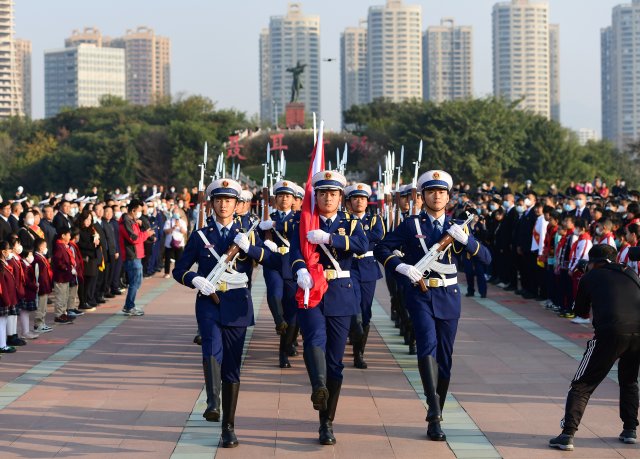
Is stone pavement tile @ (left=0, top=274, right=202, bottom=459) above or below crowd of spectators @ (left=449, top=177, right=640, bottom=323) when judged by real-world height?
below

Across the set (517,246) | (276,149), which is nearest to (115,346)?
(517,246)

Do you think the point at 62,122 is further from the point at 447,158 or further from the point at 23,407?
the point at 23,407

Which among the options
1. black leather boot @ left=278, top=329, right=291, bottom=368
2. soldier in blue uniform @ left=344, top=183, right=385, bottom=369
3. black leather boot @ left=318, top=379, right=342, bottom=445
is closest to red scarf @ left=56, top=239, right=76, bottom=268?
black leather boot @ left=278, top=329, right=291, bottom=368

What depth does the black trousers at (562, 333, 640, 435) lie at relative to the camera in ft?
28.4

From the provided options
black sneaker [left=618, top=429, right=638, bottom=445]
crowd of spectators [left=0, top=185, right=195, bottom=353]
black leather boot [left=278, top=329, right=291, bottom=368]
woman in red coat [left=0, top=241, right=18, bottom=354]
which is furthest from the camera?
crowd of spectators [left=0, top=185, right=195, bottom=353]

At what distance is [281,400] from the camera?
35.5ft

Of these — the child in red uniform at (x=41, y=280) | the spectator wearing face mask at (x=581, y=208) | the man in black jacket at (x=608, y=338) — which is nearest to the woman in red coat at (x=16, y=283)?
the child in red uniform at (x=41, y=280)

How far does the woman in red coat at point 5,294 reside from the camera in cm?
1398

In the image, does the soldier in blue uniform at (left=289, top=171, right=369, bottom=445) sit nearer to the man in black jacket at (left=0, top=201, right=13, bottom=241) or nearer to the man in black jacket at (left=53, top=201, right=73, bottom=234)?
the man in black jacket at (left=0, top=201, right=13, bottom=241)

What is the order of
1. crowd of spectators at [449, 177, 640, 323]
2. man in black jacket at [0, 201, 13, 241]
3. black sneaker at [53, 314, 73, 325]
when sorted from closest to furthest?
crowd of spectators at [449, 177, 640, 323] < black sneaker at [53, 314, 73, 325] < man in black jacket at [0, 201, 13, 241]

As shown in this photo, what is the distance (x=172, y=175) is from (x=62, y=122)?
27.4 m

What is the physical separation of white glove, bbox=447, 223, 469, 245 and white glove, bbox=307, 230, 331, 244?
3.24ft

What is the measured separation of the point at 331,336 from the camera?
30.0 ft

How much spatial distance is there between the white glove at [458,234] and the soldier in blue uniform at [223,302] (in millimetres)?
1437
